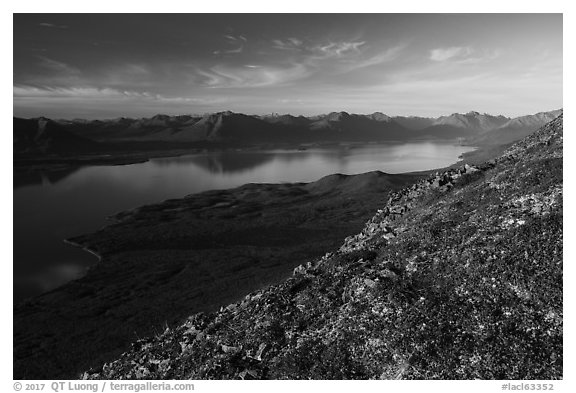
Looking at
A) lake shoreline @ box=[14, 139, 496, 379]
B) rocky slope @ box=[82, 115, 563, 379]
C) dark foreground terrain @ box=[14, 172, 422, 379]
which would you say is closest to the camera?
rocky slope @ box=[82, 115, 563, 379]

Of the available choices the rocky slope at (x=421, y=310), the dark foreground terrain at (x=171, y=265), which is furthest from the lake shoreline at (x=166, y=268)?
the rocky slope at (x=421, y=310)

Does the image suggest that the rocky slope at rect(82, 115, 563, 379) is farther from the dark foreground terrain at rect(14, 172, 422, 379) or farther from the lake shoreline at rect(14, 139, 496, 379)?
the dark foreground terrain at rect(14, 172, 422, 379)

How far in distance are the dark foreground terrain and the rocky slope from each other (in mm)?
25578

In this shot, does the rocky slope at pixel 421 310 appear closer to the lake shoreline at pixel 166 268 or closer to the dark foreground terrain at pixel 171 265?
the lake shoreline at pixel 166 268

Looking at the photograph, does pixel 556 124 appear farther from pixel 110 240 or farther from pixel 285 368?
pixel 110 240

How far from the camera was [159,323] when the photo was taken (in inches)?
2115

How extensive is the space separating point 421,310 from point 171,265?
222 feet

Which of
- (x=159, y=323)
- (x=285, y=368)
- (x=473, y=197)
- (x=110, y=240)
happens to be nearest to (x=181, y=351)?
(x=285, y=368)

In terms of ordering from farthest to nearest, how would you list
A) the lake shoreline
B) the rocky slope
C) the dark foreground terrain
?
1. the lake shoreline
2. the dark foreground terrain
3. the rocky slope

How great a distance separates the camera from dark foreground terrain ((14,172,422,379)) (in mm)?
51031

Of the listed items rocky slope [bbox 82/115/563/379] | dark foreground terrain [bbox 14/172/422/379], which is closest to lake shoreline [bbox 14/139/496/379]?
dark foreground terrain [bbox 14/172/422/379]

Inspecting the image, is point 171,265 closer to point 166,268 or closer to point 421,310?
point 166,268

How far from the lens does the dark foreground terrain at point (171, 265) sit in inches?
2009

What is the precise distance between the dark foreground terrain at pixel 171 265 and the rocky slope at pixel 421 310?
2558 centimetres
